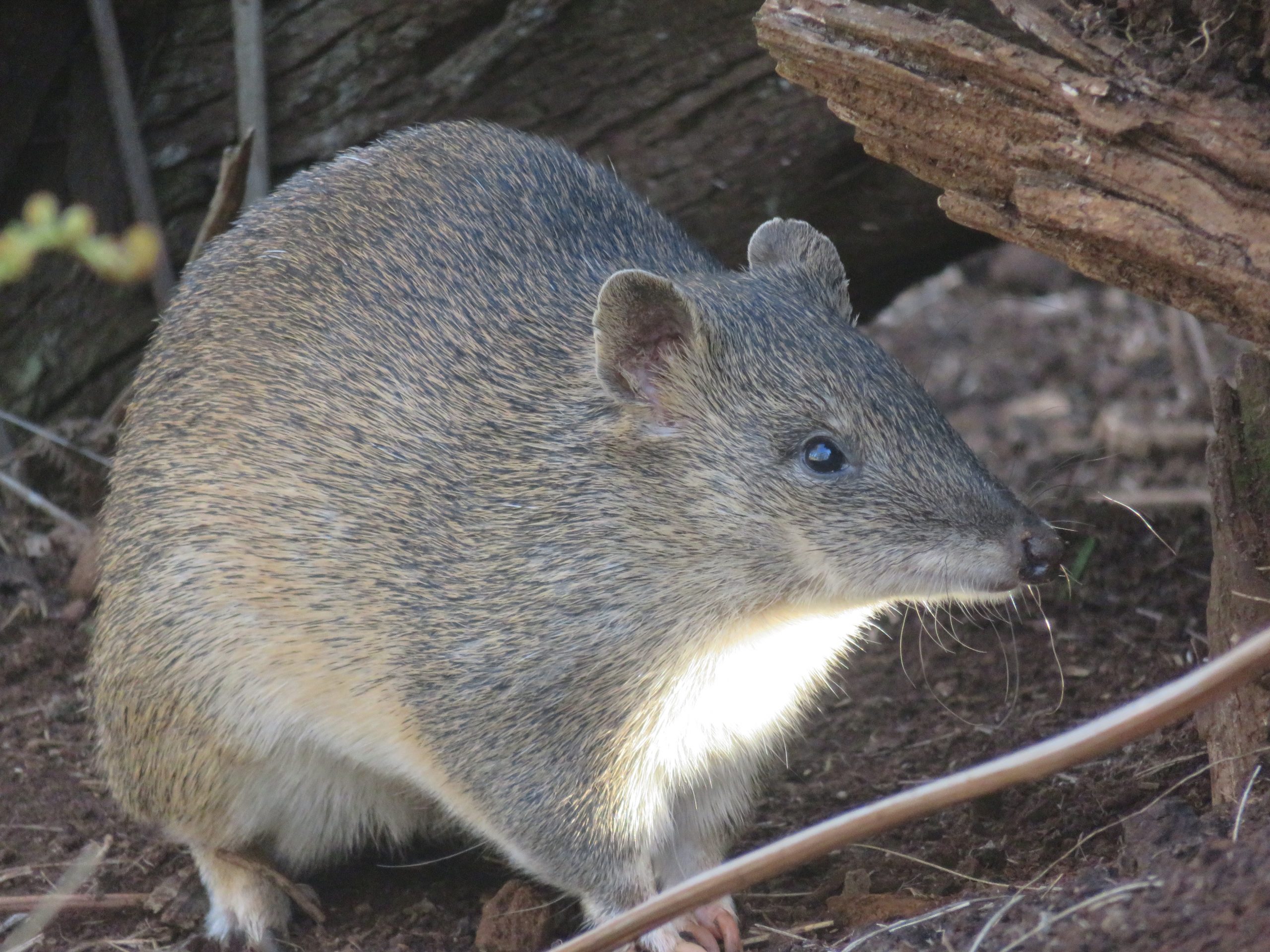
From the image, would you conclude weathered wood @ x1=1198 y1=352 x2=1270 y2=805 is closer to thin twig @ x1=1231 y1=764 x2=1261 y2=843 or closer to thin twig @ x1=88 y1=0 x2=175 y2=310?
thin twig @ x1=1231 y1=764 x2=1261 y2=843

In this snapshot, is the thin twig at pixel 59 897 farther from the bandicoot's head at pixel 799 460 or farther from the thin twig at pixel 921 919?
the thin twig at pixel 921 919

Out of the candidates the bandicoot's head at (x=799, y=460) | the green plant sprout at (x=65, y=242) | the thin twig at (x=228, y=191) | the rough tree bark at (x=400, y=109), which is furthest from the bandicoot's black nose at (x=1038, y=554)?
the thin twig at (x=228, y=191)

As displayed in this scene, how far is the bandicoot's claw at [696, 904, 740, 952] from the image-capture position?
4684 mm

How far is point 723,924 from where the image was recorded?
473 centimetres

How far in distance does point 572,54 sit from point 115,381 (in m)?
2.78

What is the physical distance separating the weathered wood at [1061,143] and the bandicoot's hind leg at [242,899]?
11.0ft

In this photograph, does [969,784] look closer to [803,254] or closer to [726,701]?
[726,701]

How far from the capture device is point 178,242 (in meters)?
6.95

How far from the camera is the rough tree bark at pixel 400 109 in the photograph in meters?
6.46

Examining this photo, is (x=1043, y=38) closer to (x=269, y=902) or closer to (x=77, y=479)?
(x=269, y=902)

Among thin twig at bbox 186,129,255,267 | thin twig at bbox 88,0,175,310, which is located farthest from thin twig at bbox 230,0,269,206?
thin twig at bbox 88,0,175,310

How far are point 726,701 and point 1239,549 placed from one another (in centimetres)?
167

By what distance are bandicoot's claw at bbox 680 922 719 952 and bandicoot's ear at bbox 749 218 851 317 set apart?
7.11 feet

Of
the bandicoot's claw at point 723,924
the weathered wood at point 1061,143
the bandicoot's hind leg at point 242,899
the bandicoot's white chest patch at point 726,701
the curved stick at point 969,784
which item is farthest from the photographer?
the bandicoot's hind leg at point 242,899
